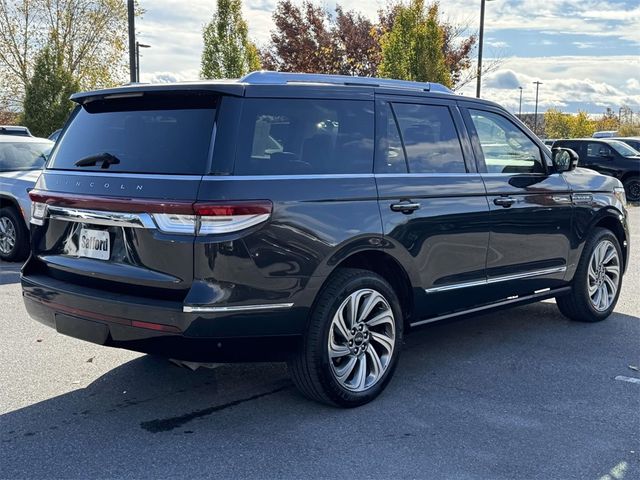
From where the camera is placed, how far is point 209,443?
3699mm

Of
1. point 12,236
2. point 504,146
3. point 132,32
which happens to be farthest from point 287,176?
point 132,32

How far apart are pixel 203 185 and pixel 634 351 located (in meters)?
3.68

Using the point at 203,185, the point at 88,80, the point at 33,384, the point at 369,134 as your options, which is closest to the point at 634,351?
the point at 369,134

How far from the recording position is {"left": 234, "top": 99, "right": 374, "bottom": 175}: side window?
12.5 feet

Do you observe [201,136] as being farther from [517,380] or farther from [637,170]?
[637,170]

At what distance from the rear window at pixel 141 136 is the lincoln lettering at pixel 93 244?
0.39 metres

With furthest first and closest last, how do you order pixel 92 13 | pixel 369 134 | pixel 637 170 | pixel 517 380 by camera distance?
pixel 92 13 < pixel 637 170 < pixel 517 380 < pixel 369 134

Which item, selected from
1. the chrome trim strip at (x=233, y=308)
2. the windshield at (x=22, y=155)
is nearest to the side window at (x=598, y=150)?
the windshield at (x=22, y=155)

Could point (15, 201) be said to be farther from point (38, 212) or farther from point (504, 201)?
point (504, 201)

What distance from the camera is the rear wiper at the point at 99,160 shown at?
4043mm

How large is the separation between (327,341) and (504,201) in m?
1.92

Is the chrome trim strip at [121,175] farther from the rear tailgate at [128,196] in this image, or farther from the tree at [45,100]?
the tree at [45,100]

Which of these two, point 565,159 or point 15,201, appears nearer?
point 565,159

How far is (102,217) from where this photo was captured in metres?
3.83
